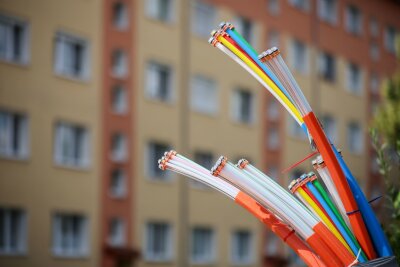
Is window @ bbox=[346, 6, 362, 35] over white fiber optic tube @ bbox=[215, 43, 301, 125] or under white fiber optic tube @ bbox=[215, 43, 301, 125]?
over

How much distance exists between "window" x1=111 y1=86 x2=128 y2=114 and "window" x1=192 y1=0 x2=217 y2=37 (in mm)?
5677

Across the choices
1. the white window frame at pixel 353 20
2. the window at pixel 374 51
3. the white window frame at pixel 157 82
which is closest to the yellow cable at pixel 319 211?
the white window frame at pixel 157 82

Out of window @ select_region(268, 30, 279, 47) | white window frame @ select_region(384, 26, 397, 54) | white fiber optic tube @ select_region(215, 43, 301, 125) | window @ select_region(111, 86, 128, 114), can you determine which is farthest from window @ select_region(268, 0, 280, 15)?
white fiber optic tube @ select_region(215, 43, 301, 125)

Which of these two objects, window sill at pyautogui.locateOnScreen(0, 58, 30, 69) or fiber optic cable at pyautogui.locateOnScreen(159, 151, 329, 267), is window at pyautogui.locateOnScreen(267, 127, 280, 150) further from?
fiber optic cable at pyautogui.locateOnScreen(159, 151, 329, 267)

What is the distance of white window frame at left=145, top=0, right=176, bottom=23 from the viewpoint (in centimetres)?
4416

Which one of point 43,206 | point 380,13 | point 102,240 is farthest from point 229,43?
point 380,13

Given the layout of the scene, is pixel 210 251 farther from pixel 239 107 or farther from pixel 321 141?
pixel 321 141

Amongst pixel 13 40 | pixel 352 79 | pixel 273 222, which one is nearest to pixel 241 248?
pixel 352 79

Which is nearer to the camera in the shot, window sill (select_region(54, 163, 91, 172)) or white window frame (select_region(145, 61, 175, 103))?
window sill (select_region(54, 163, 91, 172))

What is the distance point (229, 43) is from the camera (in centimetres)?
1029

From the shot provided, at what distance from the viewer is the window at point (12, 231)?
122 ft

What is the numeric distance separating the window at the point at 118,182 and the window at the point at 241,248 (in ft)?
29.1

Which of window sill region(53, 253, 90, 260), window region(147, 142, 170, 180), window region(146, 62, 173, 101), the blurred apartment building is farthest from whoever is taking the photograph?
window region(146, 62, 173, 101)

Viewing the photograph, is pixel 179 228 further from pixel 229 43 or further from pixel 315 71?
pixel 229 43
